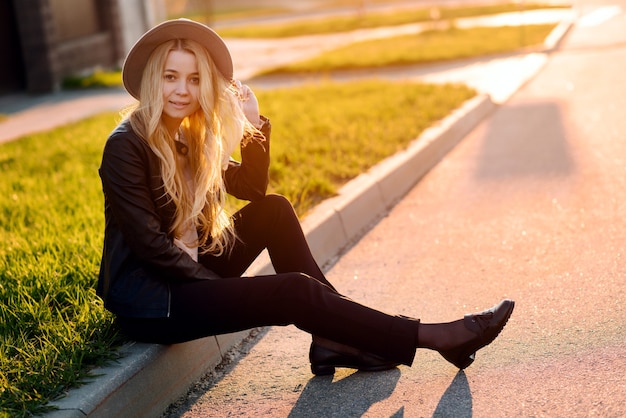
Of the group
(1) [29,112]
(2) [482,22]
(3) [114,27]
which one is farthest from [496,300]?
(2) [482,22]

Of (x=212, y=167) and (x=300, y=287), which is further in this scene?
(x=212, y=167)

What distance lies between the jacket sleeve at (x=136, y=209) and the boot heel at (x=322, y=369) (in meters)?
0.61

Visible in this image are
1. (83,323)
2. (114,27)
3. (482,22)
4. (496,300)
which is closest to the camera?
(83,323)

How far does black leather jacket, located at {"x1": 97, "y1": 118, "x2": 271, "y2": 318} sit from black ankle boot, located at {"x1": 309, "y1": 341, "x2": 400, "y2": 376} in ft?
1.86

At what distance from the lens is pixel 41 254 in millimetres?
5352

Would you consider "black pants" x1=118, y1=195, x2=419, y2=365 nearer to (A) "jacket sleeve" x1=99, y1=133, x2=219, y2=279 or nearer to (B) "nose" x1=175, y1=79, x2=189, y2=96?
(A) "jacket sleeve" x1=99, y1=133, x2=219, y2=279

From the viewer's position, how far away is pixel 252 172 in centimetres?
453

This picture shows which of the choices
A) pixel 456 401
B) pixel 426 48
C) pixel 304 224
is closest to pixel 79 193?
pixel 304 224

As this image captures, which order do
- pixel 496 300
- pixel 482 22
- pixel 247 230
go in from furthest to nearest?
pixel 482 22, pixel 496 300, pixel 247 230

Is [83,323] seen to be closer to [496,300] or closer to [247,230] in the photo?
[247,230]

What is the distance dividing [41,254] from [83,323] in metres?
1.32

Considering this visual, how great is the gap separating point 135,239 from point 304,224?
2304 mm

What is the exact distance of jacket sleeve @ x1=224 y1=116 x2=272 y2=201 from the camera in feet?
14.8

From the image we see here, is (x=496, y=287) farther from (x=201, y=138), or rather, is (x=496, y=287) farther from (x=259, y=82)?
(x=259, y=82)
